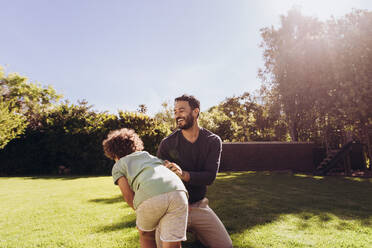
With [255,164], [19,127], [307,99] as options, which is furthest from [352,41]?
[19,127]

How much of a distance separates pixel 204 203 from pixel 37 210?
5301mm

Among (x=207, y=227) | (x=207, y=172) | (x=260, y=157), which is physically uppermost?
(x=207, y=172)

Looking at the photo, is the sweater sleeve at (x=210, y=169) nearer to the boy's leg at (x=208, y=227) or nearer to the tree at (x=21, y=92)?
the boy's leg at (x=208, y=227)

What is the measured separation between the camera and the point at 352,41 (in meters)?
15.7

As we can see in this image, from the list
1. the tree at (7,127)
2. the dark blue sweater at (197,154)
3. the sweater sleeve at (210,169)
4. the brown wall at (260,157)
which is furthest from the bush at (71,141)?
the sweater sleeve at (210,169)

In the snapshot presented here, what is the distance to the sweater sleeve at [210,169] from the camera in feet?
11.2

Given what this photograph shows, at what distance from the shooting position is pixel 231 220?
5.53 metres

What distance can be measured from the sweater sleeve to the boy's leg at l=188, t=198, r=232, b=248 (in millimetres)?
475

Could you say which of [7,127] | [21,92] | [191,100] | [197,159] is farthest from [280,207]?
[21,92]

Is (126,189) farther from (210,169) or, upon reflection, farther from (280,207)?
(280,207)

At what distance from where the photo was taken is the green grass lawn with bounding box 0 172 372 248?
4.43 metres

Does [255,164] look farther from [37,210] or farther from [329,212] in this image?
[37,210]

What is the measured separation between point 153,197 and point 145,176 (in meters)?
0.25

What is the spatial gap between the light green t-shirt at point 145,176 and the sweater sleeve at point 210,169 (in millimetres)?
475
